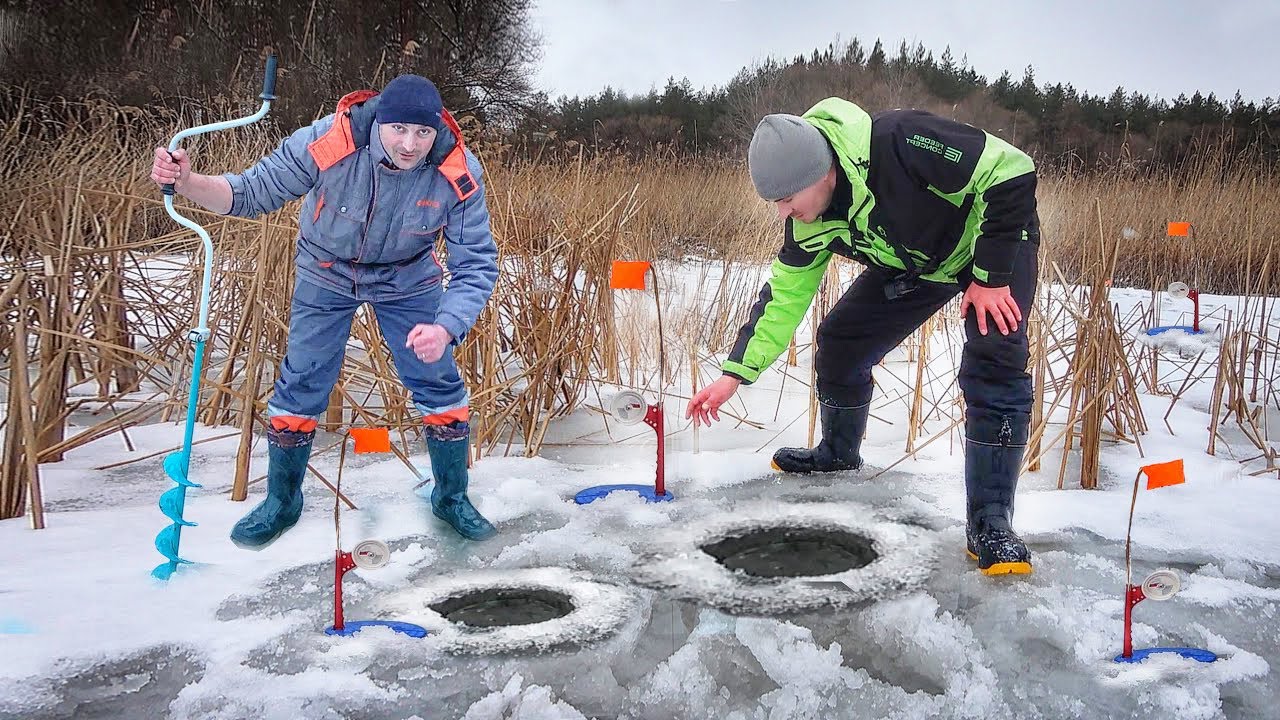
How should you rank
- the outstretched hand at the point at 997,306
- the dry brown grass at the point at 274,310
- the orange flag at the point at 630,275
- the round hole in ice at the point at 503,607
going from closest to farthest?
the round hole in ice at the point at 503,607 → the outstretched hand at the point at 997,306 → the orange flag at the point at 630,275 → the dry brown grass at the point at 274,310

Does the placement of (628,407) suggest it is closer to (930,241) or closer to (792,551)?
(792,551)

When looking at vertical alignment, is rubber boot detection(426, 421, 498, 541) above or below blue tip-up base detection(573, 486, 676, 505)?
above

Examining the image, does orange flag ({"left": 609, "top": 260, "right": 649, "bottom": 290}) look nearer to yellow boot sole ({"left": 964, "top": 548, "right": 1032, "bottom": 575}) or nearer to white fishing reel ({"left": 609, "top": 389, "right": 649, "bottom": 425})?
white fishing reel ({"left": 609, "top": 389, "right": 649, "bottom": 425})

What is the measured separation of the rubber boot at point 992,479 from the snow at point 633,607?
0.27ft

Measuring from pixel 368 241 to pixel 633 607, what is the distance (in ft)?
3.14

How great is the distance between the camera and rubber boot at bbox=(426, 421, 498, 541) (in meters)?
2.21

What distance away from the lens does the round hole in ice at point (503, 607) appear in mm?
1823

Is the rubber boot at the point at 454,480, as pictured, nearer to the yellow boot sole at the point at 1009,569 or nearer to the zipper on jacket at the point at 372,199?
the zipper on jacket at the point at 372,199

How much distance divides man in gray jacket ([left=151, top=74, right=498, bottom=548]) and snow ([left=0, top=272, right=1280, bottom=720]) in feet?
0.85

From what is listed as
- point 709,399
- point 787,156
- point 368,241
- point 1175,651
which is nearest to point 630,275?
point 709,399

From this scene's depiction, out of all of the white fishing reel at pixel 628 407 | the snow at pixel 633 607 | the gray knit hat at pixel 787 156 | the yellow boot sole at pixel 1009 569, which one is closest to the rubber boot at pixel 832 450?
the snow at pixel 633 607

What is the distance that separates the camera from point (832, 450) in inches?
109

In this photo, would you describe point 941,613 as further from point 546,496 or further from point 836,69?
point 836,69

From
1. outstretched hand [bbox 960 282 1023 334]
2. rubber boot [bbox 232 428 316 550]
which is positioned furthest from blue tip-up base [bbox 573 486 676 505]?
outstretched hand [bbox 960 282 1023 334]
